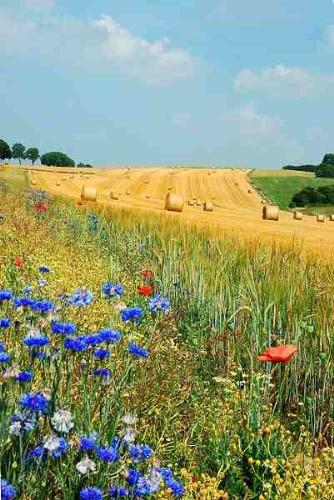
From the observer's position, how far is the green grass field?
2254 inches

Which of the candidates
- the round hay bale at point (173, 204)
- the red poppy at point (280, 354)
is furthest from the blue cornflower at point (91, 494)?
the round hay bale at point (173, 204)

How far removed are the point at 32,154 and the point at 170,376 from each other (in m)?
103

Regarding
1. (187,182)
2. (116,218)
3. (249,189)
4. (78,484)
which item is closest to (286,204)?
(249,189)

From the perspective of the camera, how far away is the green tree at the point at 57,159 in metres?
104

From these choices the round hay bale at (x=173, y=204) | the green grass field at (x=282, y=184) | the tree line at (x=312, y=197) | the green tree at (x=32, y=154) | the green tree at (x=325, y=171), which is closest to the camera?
the round hay bale at (x=173, y=204)

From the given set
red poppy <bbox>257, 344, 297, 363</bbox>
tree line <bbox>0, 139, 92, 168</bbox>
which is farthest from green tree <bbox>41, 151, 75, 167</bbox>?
red poppy <bbox>257, 344, 297, 363</bbox>

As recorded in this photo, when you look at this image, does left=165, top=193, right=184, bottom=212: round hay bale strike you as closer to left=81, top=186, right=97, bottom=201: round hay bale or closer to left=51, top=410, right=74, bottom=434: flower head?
left=81, top=186, right=97, bottom=201: round hay bale

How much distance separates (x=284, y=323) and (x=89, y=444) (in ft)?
10.2

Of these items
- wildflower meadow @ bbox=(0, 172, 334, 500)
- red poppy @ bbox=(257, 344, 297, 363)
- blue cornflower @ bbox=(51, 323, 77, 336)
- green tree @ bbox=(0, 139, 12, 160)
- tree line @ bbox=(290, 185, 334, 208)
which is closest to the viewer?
wildflower meadow @ bbox=(0, 172, 334, 500)

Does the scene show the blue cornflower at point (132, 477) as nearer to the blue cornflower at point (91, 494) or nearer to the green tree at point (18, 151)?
the blue cornflower at point (91, 494)

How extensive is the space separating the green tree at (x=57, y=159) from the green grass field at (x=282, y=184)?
40.3m

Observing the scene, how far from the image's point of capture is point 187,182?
52062 millimetres

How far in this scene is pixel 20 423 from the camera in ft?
6.40

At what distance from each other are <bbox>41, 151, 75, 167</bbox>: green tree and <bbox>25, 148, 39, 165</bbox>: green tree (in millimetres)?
1930
